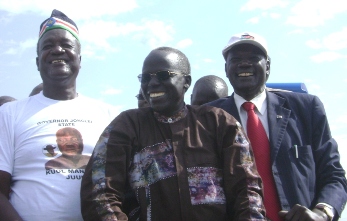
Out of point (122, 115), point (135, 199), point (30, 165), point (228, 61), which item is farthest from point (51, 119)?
point (228, 61)

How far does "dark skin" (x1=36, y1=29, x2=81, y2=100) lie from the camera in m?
3.81

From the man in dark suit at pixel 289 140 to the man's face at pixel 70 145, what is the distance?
4.06 ft

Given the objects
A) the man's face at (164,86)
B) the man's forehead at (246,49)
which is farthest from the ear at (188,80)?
the man's forehead at (246,49)

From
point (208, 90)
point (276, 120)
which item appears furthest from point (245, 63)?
point (208, 90)

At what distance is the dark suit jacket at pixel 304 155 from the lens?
352 centimetres

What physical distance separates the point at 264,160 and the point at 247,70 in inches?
30.8

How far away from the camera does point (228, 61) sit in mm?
4125

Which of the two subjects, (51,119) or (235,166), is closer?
(235,166)

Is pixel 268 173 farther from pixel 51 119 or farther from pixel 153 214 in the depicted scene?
pixel 51 119

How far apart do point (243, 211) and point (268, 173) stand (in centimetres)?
69

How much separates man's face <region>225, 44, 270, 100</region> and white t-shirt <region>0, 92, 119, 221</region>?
3.78ft

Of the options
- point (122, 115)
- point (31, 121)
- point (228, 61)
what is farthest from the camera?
point (228, 61)

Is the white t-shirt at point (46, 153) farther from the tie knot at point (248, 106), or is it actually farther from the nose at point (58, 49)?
the tie knot at point (248, 106)

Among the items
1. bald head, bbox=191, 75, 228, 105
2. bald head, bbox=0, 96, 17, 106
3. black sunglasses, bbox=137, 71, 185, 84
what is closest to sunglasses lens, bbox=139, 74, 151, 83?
black sunglasses, bbox=137, 71, 185, 84
